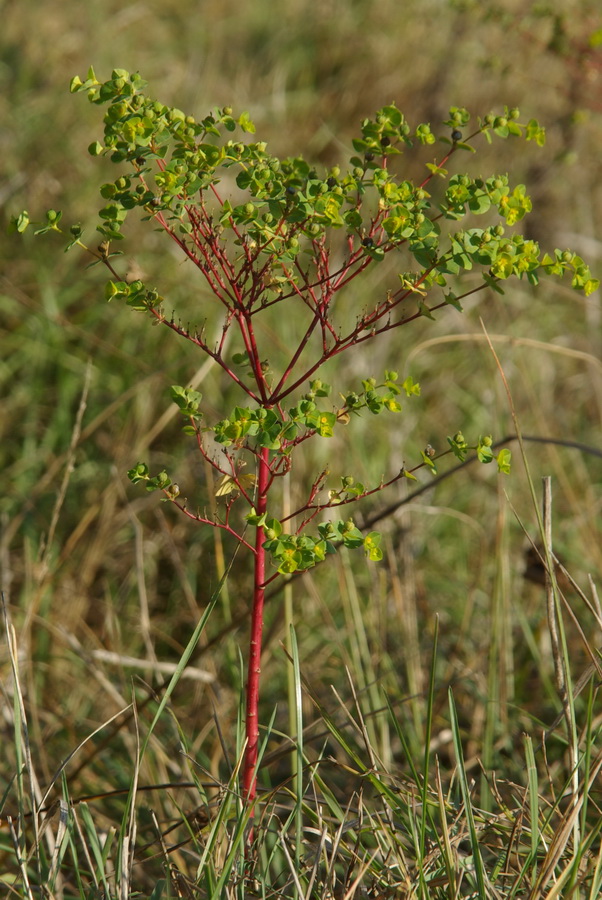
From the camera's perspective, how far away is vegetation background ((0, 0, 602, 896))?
6.68 feet

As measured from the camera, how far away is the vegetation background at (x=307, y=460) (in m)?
2.04

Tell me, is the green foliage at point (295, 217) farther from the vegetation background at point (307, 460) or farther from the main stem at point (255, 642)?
the vegetation background at point (307, 460)

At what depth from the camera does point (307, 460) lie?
2887 mm

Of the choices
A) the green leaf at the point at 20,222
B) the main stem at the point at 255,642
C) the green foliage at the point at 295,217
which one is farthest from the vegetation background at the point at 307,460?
the green leaf at the point at 20,222

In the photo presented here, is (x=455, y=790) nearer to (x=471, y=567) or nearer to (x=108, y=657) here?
(x=108, y=657)

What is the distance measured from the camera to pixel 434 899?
1352 mm

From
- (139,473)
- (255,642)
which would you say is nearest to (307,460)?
(255,642)

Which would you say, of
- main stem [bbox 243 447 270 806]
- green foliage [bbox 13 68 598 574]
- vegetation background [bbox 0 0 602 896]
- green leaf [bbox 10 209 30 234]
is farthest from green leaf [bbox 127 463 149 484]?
vegetation background [bbox 0 0 602 896]

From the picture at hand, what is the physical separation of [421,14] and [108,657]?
12.7 feet

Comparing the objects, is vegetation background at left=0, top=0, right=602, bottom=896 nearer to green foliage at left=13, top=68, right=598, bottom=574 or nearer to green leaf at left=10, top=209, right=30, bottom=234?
green foliage at left=13, top=68, right=598, bottom=574

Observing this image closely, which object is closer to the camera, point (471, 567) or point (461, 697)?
point (461, 697)

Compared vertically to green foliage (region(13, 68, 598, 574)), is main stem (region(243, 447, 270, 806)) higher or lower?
lower

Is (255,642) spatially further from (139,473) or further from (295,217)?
(295,217)

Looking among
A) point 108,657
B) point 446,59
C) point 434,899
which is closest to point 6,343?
point 108,657
